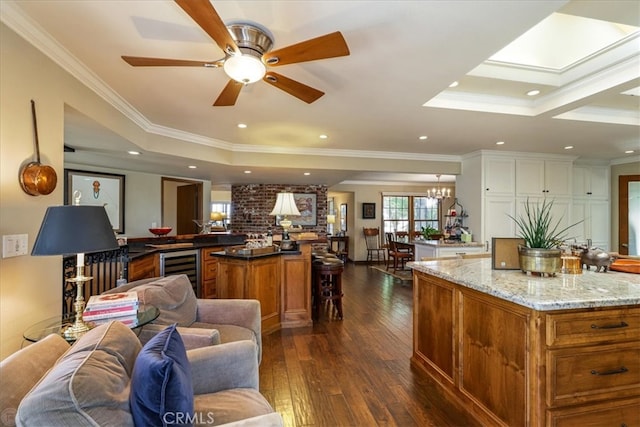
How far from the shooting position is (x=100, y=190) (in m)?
5.00

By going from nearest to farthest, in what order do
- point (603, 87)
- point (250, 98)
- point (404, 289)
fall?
point (603, 87), point (250, 98), point (404, 289)

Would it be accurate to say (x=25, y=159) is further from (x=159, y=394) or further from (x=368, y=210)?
(x=368, y=210)

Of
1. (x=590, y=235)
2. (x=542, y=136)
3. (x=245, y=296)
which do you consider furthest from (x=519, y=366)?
(x=590, y=235)

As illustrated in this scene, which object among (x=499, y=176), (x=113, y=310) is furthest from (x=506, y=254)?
(x=499, y=176)

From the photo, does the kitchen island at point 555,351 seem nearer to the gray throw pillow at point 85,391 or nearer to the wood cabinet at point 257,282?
the gray throw pillow at point 85,391

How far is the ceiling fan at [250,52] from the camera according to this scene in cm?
155

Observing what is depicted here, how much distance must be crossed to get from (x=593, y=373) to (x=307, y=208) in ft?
20.6

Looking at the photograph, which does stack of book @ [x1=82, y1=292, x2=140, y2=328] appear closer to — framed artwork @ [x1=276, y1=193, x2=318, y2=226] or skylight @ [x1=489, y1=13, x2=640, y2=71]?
skylight @ [x1=489, y1=13, x2=640, y2=71]

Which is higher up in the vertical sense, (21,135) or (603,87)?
(603,87)

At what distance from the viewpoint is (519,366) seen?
64.6 inches

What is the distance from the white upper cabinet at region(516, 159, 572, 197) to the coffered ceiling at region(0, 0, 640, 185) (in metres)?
0.31

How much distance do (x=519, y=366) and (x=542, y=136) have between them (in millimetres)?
3755

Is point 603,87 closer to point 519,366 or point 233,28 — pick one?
point 519,366

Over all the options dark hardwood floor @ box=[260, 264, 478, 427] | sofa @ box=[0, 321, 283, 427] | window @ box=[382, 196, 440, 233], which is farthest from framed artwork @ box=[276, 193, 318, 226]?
sofa @ box=[0, 321, 283, 427]
